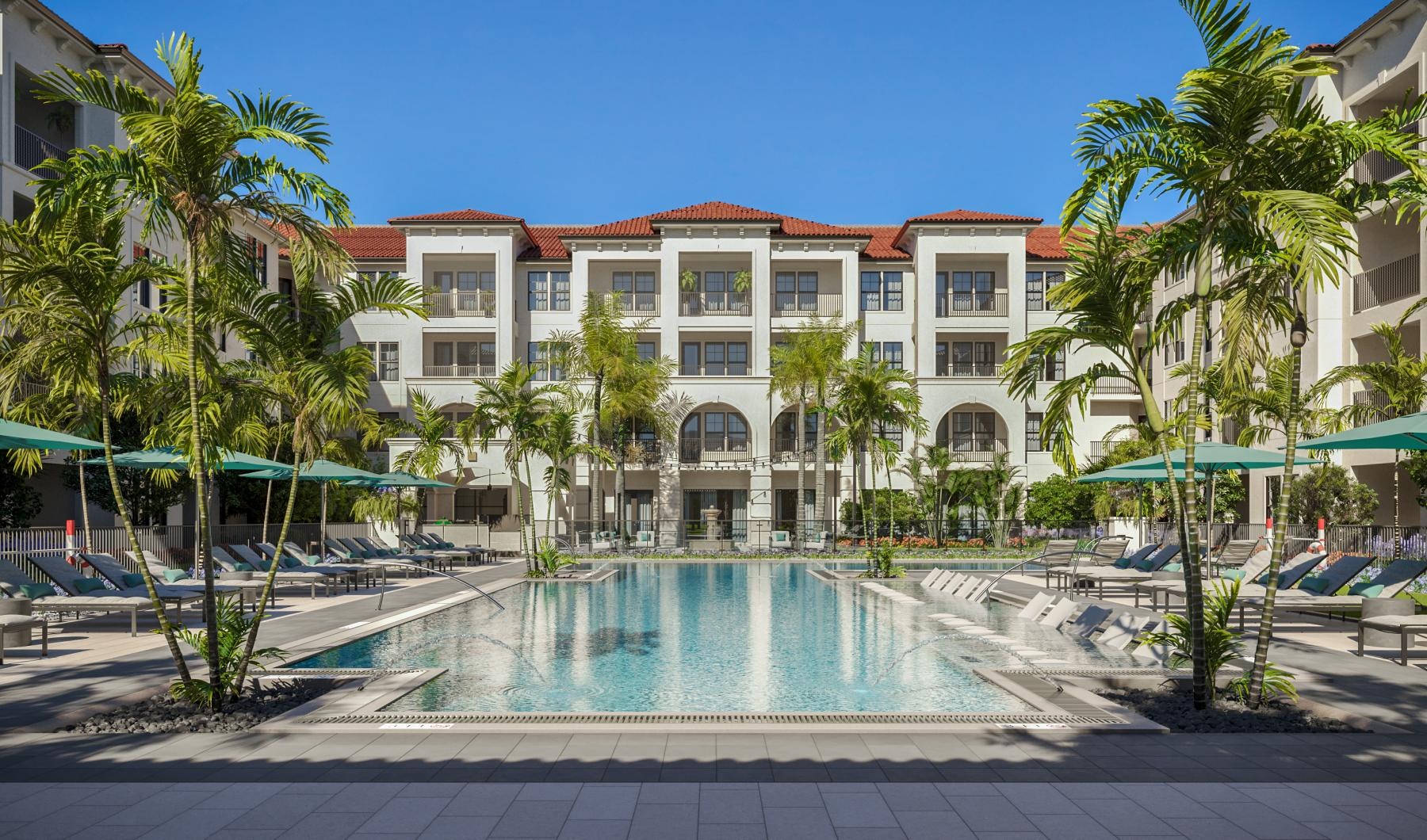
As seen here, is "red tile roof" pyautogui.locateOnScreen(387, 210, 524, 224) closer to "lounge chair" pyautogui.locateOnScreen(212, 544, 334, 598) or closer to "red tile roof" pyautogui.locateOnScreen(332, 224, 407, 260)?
"red tile roof" pyautogui.locateOnScreen(332, 224, 407, 260)

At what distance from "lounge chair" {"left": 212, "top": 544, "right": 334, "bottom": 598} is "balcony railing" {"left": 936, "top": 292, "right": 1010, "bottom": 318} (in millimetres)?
28822

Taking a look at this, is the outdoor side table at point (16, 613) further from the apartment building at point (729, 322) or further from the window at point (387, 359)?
the window at point (387, 359)

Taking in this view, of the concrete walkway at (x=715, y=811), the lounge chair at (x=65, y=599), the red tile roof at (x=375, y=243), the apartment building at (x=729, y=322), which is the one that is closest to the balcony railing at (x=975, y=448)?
the apartment building at (x=729, y=322)

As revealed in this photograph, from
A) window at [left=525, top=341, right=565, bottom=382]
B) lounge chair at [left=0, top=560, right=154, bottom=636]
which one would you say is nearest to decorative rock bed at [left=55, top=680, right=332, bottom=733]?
lounge chair at [left=0, top=560, right=154, bottom=636]

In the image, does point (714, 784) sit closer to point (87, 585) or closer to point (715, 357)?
point (87, 585)

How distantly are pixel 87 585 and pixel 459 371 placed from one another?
2883 centimetres

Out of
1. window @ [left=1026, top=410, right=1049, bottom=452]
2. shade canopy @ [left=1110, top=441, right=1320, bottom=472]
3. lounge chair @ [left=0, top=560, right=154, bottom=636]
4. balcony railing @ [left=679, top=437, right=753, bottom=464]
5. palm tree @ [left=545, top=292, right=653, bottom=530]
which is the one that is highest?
palm tree @ [left=545, top=292, right=653, bottom=530]

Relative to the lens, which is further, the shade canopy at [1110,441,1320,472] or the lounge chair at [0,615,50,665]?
the shade canopy at [1110,441,1320,472]

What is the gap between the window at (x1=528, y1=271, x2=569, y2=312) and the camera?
1759 inches

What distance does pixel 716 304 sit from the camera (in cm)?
4372

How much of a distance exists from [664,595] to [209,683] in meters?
13.3

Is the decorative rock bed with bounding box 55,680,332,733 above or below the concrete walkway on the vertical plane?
below

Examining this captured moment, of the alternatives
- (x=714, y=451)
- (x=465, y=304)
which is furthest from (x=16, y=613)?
(x=714, y=451)

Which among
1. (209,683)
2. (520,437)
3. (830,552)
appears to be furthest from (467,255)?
(209,683)
